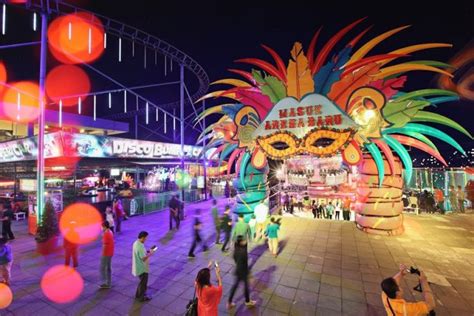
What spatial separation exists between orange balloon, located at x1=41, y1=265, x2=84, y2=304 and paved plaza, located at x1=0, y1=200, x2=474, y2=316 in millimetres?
177

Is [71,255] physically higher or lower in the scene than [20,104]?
lower

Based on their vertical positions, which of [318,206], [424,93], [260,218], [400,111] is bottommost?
[318,206]

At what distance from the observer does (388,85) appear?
25.9 feet

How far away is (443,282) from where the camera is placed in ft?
20.7

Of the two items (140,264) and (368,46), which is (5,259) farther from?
(368,46)

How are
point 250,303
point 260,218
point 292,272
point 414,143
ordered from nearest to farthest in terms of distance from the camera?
point 250,303 → point 292,272 → point 414,143 → point 260,218

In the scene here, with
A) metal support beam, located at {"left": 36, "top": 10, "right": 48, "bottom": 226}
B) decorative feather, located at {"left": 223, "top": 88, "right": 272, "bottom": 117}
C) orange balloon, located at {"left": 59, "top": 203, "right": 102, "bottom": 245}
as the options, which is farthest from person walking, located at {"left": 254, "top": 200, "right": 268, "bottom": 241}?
metal support beam, located at {"left": 36, "top": 10, "right": 48, "bottom": 226}

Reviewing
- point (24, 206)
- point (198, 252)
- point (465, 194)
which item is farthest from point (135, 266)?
point (465, 194)

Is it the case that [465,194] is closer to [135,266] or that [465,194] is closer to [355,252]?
[355,252]

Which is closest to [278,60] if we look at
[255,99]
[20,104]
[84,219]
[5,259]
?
[255,99]

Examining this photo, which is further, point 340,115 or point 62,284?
point 340,115

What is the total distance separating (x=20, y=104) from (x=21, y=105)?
34 cm

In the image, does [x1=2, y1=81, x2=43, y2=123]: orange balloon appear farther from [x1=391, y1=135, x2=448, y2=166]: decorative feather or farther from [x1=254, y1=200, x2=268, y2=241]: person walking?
[x1=391, y1=135, x2=448, y2=166]: decorative feather

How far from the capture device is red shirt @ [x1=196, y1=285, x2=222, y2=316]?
11.6 feet
